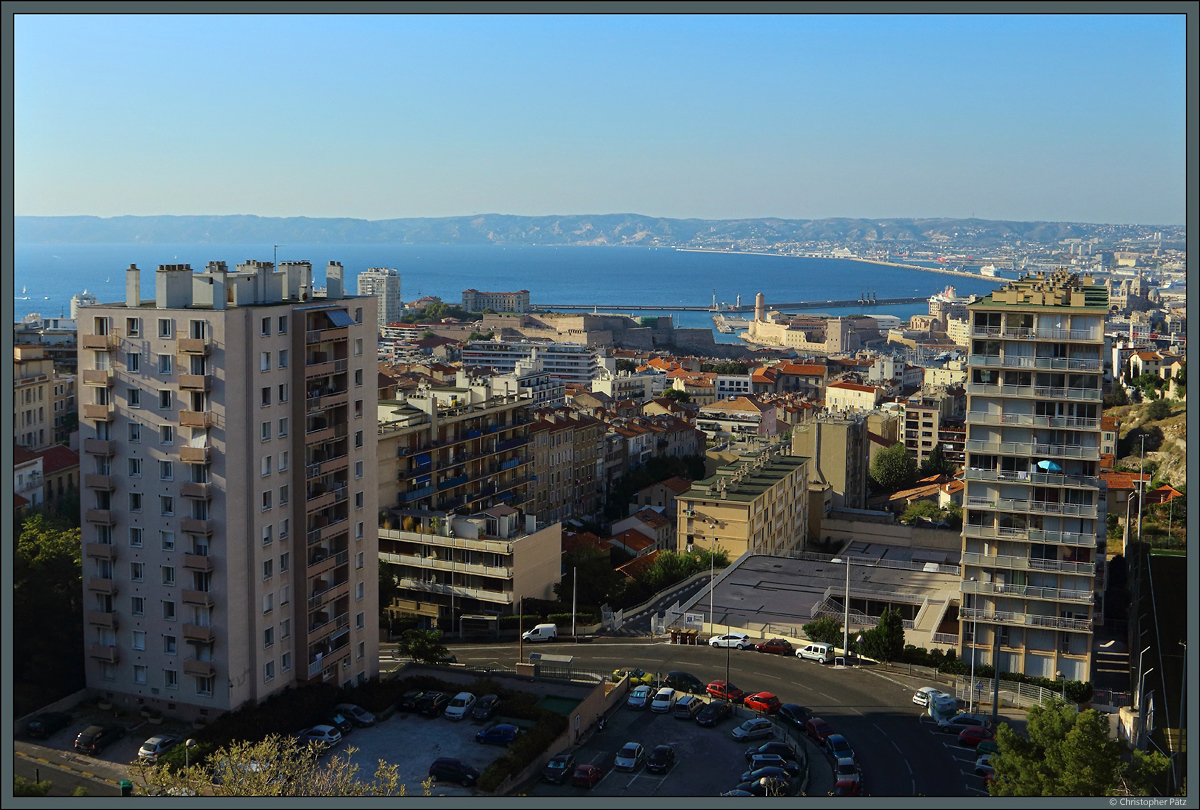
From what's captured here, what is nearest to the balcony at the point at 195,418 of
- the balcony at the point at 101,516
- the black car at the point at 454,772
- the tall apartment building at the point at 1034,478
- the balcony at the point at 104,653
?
the balcony at the point at 101,516

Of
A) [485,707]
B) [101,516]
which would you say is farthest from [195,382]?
[485,707]

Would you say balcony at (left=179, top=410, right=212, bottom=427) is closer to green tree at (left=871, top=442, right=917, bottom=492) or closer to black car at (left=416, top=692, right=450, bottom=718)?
black car at (left=416, top=692, right=450, bottom=718)

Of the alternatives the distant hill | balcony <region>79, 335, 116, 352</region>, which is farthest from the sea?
balcony <region>79, 335, 116, 352</region>

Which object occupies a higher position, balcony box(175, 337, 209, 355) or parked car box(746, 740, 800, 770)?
balcony box(175, 337, 209, 355)

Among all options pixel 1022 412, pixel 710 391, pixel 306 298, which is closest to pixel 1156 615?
pixel 1022 412

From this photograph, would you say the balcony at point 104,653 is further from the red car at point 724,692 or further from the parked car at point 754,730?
the red car at point 724,692
